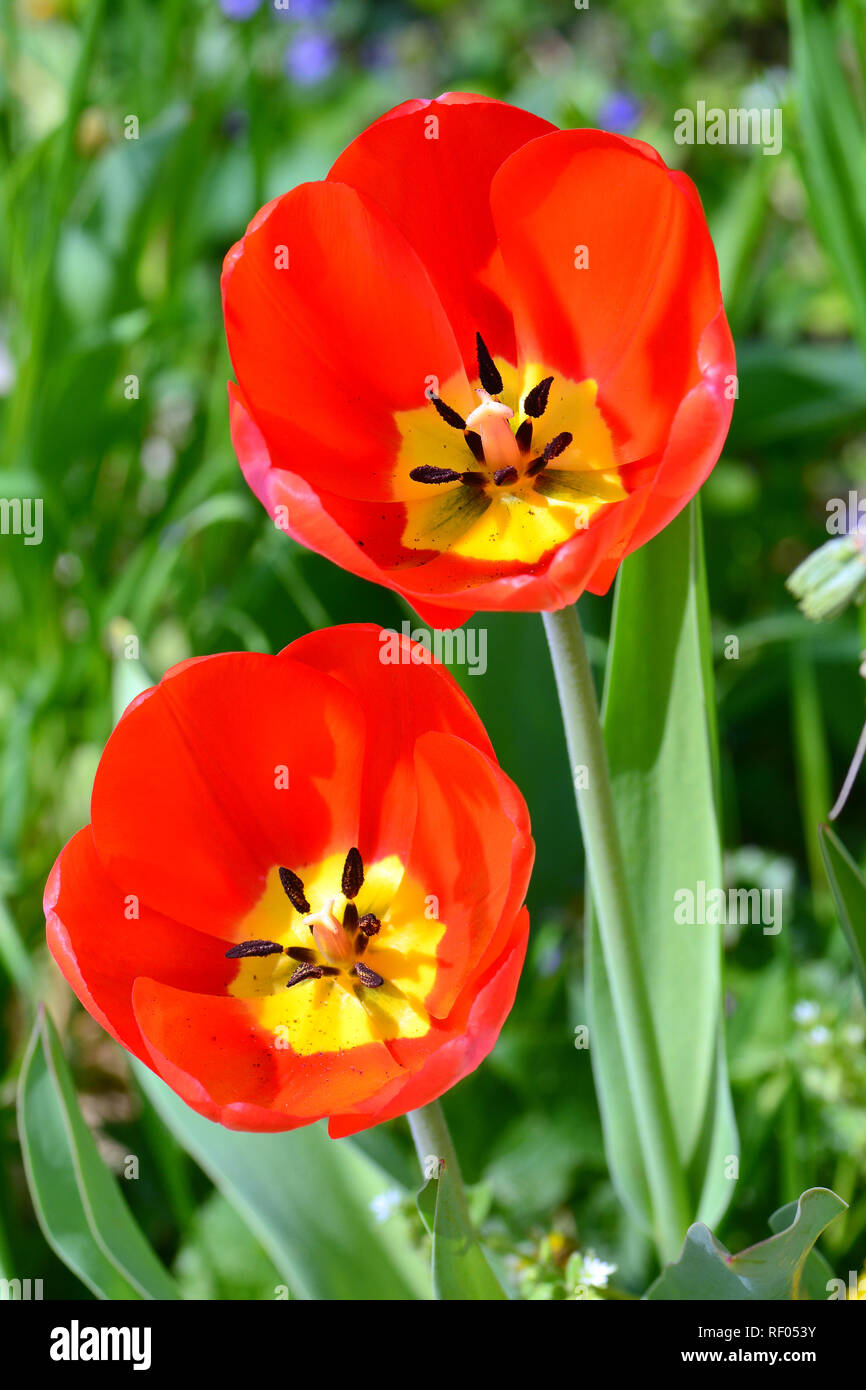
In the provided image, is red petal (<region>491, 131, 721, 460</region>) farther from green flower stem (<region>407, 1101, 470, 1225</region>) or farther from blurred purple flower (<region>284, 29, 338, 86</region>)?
blurred purple flower (<region>284, 29, 338, 86</region>)

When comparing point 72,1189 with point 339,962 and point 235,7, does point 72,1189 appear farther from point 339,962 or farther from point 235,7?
point 235,7

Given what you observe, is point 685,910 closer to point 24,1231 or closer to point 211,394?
point 24,1231

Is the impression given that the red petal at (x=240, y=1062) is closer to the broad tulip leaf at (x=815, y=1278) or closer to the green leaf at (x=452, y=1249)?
the green leaf at (x=452, y=1249)

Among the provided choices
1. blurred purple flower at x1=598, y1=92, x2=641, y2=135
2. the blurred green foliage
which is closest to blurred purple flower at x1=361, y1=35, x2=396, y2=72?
the blurred green foliage

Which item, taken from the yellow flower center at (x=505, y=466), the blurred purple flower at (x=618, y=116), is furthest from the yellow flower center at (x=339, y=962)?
the blurred purple flower at (x=618, y=116)

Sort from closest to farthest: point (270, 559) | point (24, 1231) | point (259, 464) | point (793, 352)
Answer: point (259, 464) → point (24, 1231) → point (270, 559) → point (793, 352)
